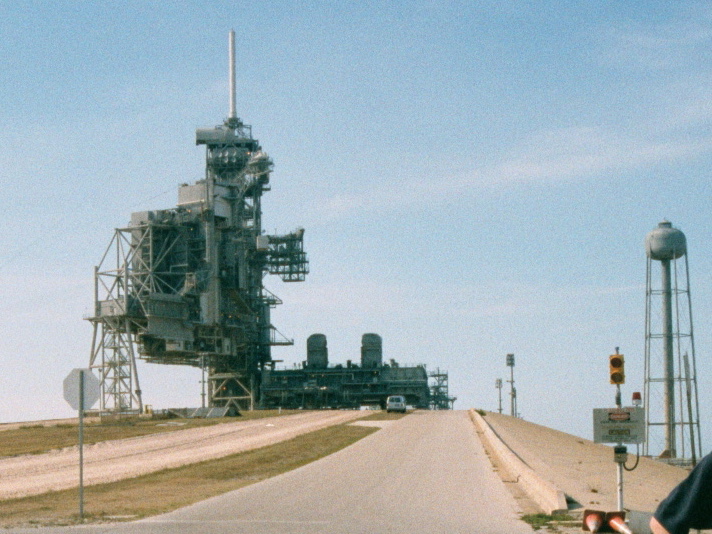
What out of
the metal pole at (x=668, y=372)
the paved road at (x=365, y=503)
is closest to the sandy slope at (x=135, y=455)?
the paved road at (x=365, y=503)

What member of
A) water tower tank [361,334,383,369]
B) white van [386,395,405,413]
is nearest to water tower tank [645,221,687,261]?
white van [386,395,405,413]

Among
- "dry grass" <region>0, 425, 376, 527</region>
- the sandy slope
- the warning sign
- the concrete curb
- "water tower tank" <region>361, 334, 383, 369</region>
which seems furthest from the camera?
"water tower tank" <region>361, 334, 383, 369</region>

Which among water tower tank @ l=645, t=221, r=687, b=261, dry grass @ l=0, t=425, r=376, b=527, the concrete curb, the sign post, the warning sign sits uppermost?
water tower tank @ l=645, t=221, r=687, b=261

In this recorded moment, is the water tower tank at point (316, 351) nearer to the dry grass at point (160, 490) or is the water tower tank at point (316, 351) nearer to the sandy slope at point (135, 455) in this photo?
the sandy slope at point (135, 455)

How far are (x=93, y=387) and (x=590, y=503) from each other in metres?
10.1

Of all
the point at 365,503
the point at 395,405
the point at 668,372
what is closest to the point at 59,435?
the point at 395,405

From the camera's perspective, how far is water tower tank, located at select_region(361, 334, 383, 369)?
345 feet

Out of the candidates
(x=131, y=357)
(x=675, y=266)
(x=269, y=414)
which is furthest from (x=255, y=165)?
(x=675, y=266)

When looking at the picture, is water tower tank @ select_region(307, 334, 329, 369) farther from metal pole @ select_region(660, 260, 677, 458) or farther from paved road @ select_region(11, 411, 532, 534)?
paved road @ select_region(11, 411, 532, 534)

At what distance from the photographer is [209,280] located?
298 ft

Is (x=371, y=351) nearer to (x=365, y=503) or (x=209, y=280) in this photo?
(x=209, y=280)

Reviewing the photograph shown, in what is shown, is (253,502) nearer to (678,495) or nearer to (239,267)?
(678,495)

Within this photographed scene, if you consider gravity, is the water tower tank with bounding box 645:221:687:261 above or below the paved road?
above

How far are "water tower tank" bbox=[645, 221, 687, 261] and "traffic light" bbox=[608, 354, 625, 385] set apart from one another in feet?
145
